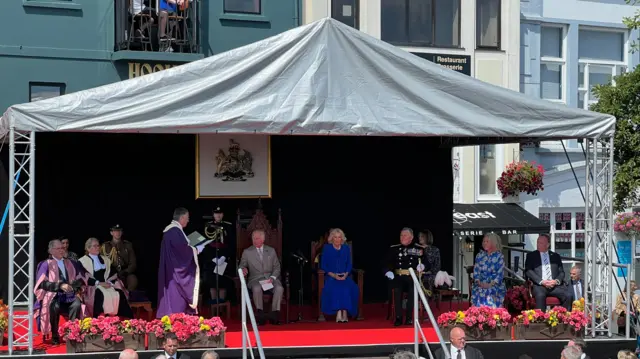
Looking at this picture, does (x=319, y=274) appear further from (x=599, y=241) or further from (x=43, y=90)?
(x=43, y=90)

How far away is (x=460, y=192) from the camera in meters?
23.4

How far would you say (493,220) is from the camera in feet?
74.3

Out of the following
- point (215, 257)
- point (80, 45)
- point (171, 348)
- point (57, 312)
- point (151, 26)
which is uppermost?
point (151, 26)

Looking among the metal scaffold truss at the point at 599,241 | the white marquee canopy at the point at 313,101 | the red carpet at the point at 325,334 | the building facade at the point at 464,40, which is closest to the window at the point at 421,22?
the building facade at the point at 464,40

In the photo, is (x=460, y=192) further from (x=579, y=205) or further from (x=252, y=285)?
(x=252, y=285)

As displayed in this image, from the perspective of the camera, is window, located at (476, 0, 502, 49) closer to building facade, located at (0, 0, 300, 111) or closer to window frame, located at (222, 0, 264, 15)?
window frame, located at (222, 0, 264, 15)

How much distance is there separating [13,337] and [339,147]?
19.7 ft

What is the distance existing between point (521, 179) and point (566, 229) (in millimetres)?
2521

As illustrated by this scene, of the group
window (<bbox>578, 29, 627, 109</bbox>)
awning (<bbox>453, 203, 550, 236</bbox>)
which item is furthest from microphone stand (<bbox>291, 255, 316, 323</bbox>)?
window (<bbox>578, 29, 627, 109</bbox>)

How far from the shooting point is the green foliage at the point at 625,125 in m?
19.6

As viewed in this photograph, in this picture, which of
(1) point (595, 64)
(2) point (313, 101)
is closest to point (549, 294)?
(2) point (313, 101)

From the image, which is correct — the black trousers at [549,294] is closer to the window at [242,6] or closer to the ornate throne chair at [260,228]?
the ornate throne chair at [260,228]

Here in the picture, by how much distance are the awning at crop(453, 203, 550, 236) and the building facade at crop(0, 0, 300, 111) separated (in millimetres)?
6517

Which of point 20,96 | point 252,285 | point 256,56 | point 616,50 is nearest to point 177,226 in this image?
point 252,285
